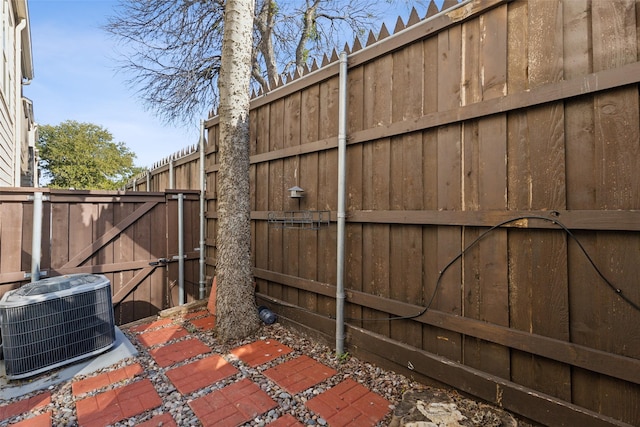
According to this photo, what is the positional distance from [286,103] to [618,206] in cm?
289

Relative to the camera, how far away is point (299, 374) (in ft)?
7.95

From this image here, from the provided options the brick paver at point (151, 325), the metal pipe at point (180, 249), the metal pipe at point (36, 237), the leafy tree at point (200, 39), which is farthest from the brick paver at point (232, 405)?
the leafy tree at point (200, 39)

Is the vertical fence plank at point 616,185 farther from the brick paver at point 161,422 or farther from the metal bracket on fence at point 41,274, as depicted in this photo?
the metal bracket on fence at point 41,274

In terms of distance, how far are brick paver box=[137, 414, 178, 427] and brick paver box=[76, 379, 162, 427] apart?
0.14m

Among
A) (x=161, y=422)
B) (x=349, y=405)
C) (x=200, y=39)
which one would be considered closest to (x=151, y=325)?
(x=161, y=422)

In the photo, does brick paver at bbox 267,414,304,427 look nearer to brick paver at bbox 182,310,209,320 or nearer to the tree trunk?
the tree trunk

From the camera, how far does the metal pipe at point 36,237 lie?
10.7 feet

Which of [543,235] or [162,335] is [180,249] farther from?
[543,235]

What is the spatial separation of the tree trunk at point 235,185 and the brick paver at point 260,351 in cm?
22

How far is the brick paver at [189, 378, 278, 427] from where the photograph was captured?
1.91 meters

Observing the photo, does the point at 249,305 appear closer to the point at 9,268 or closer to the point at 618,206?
the point at 9,268

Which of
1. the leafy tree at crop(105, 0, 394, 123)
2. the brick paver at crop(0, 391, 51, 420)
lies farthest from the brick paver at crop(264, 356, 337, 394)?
the leafy tree at crop(105, 0, 394, 123)

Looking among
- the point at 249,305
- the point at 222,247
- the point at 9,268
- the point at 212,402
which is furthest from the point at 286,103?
the point at 9,268

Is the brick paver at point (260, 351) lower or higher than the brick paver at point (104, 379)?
higher
